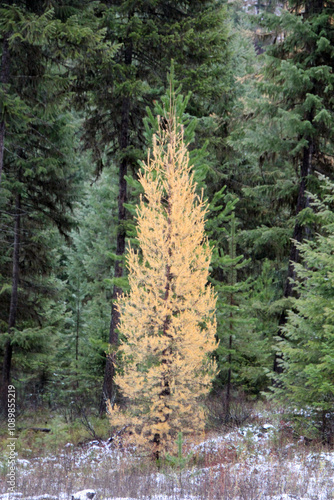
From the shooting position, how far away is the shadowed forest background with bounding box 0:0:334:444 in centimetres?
878

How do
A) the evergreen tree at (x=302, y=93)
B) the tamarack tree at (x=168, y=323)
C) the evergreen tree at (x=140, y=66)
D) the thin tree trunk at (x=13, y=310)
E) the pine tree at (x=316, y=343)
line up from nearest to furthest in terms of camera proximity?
the pine tree at (x=316, y=343) → the tamarack tree at (x=168, y=323) → the evergreen tree at (x=140, y=66) → the evergreen tree at (x=302, y=93) → the thin tree trunk at (x=13, y=310)

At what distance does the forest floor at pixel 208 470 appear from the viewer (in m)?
5.61

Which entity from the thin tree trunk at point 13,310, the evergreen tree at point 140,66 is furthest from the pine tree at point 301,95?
the thin tree trunk at point 13,310

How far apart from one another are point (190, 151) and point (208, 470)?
7.32 meters

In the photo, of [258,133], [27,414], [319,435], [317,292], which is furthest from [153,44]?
[27,414]

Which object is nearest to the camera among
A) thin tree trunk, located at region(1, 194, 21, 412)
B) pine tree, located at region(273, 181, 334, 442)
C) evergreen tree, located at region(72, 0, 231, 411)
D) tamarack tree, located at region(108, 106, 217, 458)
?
pine tree, located at region(273, 181, 334, 442)

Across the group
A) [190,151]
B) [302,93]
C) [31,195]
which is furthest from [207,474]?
[31,195]

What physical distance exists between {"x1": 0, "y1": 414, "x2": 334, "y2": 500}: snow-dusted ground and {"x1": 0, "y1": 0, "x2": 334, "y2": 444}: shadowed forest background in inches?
46.3

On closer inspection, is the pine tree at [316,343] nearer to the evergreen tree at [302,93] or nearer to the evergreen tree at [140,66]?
the evergreen tree at [302,93]

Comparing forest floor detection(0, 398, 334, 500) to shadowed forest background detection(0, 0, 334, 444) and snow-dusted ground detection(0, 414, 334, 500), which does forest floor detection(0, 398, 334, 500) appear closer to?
snow-dusted ground detection(0, 414, 334, 500)

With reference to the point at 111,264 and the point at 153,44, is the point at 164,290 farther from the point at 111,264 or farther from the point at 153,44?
the point at 111,264

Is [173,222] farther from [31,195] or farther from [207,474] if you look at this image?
[31,195]

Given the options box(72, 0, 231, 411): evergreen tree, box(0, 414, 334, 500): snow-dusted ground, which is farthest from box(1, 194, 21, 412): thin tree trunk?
box(0, 414, 334, 500): snow-dusted ground

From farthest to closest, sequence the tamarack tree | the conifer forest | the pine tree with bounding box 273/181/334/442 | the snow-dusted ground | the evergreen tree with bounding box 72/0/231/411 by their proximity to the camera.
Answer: the evergreen tree with bounding box 72/0/231/411
the conifer forest
the tamarack tree
the pine tree with bounding box 273/181/334/442
the snow-dusted ground
